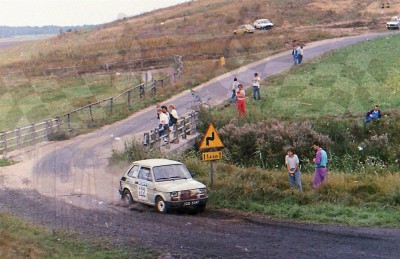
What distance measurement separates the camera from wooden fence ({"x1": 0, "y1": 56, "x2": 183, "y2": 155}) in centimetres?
3141

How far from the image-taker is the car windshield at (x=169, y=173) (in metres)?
19.9

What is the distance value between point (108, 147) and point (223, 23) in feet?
212

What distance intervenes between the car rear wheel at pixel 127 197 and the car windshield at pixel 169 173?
1304mm

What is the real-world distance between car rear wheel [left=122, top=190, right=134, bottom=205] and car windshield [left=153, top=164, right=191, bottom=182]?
1.30 meters

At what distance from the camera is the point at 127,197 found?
2086 cm

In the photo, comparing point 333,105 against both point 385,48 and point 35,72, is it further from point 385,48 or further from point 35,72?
point 35,72

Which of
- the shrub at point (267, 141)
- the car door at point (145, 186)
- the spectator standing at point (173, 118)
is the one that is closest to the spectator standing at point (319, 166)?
the car door at point (145, 186)

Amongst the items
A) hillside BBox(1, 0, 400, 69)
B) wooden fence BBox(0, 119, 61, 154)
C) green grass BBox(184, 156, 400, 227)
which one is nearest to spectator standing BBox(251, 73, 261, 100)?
wooden fence BBox(0, 119, 61, 154)

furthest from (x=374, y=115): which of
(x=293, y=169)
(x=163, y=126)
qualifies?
(x=293, y=169)

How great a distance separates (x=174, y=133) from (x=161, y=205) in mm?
10399

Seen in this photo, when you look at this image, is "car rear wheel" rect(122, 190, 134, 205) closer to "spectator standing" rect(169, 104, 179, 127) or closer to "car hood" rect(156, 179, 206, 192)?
"car hood" rect(156, 179, 206, 192)

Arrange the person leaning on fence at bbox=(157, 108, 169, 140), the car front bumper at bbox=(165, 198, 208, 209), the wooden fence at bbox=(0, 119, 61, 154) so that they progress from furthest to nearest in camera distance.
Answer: the wooden fence at bbox=(0, 119, 61, 154), the person leaning on fence at bbox=(157, 108, 169, 140), the car front bumper at bbox=(165, 198, 208, 209)

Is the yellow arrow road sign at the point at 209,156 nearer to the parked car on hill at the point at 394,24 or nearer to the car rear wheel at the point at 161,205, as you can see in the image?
the car rear wheel at the point at 161,205

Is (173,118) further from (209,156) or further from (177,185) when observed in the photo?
(177,185)
